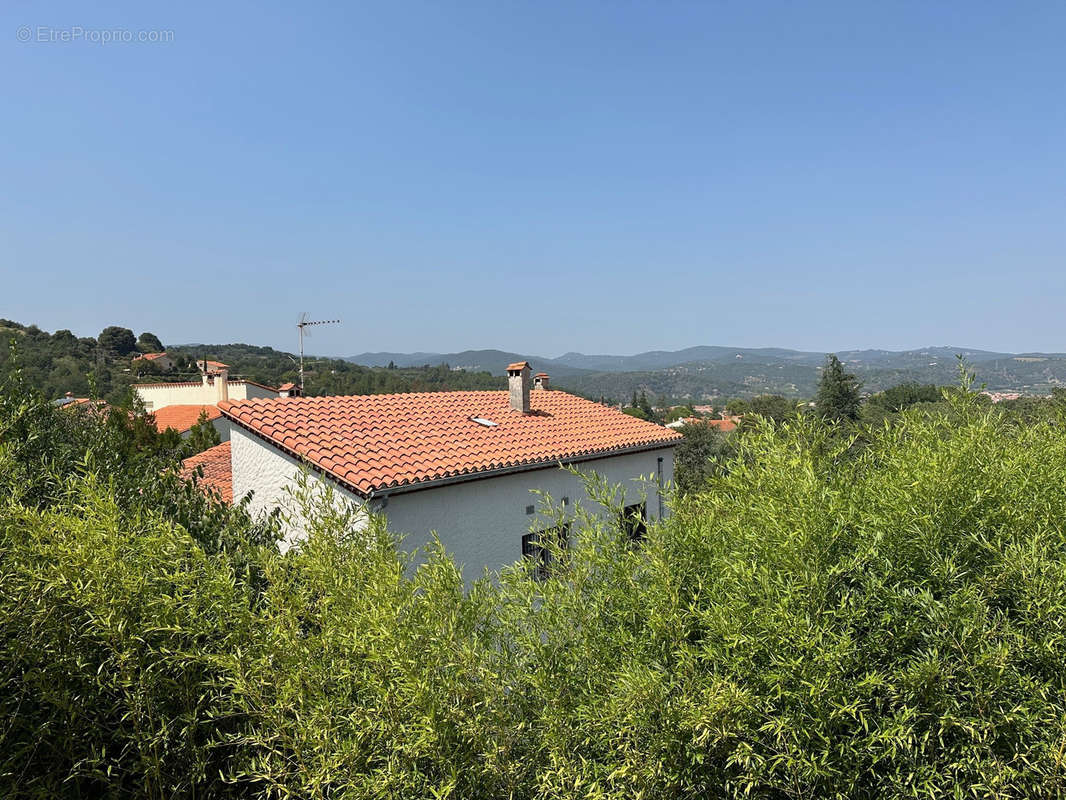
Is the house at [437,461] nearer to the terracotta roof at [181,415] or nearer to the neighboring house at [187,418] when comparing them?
the neighboring house at [187,418]

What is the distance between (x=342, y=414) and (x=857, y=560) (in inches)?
307

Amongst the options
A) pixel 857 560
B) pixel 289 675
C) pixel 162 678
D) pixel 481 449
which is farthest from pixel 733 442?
pixel 481 449

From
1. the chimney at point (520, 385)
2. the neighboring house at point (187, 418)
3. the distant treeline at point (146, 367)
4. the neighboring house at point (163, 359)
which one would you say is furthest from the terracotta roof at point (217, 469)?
the neighboring house at point (163, 359)

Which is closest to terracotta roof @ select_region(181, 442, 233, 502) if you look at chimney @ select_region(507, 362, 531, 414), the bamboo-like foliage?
chimney @ select_region(507, 362, 531, 414)

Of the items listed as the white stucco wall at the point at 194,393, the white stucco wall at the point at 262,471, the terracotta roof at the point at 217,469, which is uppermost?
the white stucco wall at the point at 194,393

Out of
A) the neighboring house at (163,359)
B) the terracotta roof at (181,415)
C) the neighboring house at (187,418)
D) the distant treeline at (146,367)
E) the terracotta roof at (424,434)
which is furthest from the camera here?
the neighboring house at (163,359)

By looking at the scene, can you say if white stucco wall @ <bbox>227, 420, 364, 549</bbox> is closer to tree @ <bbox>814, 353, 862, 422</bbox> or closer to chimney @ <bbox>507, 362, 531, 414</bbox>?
chimney @ <bbox>507, 362, 531, 414</bbox>

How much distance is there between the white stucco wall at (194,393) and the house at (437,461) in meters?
18.4

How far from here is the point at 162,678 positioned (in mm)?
2826

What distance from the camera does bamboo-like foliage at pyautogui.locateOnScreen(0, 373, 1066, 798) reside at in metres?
2.33

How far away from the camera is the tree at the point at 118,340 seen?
5678 centimetres

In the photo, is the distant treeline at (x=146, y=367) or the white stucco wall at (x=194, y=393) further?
the distant treeline at (x=146, y=367)

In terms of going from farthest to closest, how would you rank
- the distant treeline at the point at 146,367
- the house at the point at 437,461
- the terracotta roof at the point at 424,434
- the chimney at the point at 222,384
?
the distant treeline at the point at 146,367
the chimney at the point at 222,384
the terracotta roof at the point at 424,434
the house at the point at 437,461

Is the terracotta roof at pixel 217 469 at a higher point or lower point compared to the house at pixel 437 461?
lower
